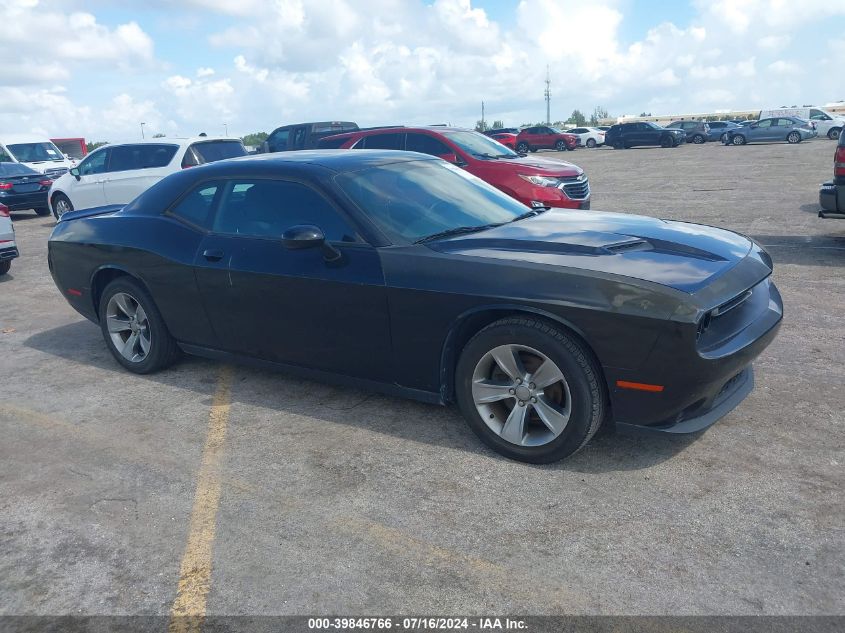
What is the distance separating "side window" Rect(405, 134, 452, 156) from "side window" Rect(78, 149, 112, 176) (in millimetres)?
5621

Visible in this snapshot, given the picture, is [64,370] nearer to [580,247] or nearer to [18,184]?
[580,247]

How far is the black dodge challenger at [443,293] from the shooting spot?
345cm

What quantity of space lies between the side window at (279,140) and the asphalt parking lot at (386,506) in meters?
14.2

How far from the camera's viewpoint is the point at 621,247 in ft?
12.7

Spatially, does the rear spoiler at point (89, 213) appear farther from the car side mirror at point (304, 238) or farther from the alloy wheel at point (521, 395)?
the alloy wheel at point (521, 395)

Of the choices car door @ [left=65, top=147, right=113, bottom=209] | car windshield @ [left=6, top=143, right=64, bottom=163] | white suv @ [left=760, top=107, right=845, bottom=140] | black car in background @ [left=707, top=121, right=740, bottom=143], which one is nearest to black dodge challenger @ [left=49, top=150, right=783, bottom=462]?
car door @ [left=65, top=147, right=113, bottom=209]

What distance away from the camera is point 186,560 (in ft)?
10.3

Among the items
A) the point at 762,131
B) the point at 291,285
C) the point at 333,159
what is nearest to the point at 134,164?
the point at 333,159

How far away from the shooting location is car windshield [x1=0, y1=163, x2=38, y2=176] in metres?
17.0

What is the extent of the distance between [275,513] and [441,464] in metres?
0.91

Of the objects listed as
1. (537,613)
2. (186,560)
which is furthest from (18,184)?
(537,613)

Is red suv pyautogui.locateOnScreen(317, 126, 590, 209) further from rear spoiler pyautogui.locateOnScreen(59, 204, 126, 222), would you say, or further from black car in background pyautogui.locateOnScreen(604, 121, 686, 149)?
black car in background pyautogui.locateOnScreen(604, 121, 686, 149)

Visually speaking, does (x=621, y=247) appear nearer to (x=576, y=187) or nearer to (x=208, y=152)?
(x=576, y=187)

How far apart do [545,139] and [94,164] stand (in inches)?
1422
